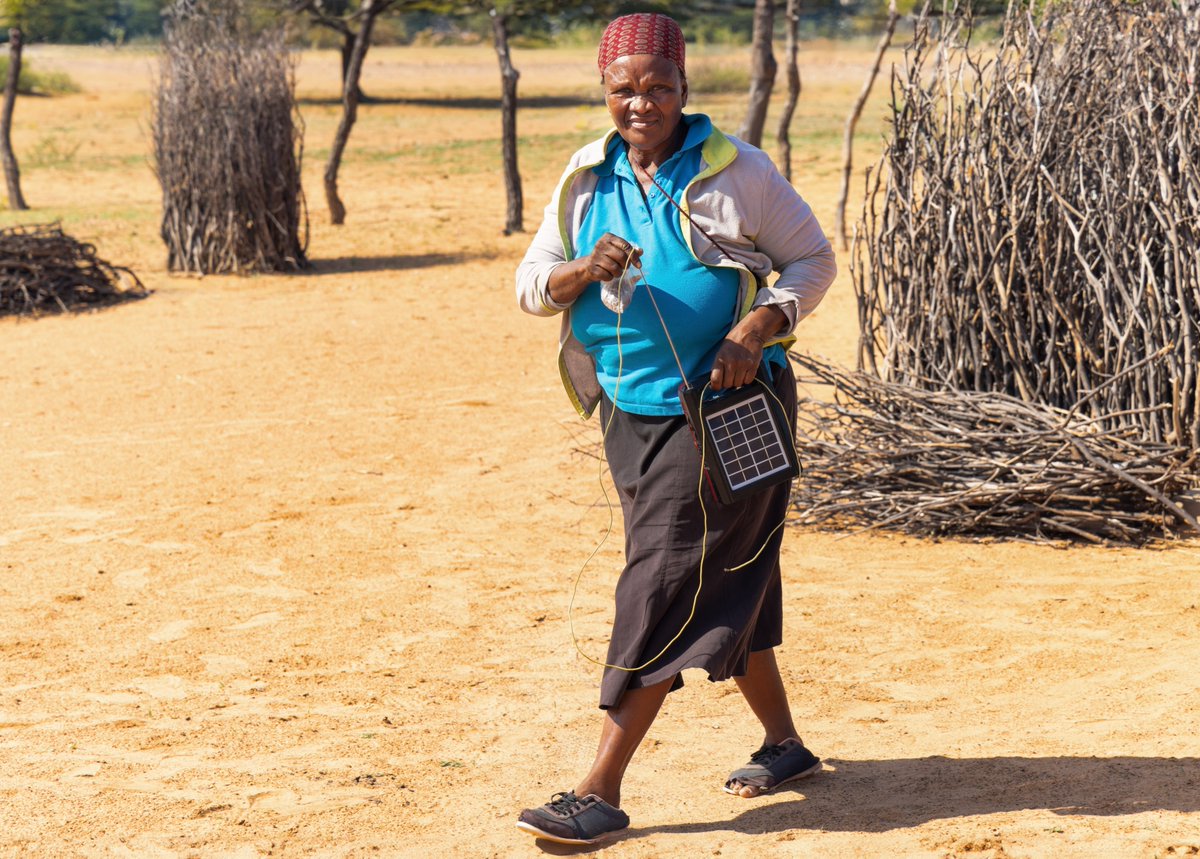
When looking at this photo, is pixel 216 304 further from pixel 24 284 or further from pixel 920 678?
pixel 920 678

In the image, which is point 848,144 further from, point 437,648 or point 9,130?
point 9,130

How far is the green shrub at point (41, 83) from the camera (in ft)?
86.6

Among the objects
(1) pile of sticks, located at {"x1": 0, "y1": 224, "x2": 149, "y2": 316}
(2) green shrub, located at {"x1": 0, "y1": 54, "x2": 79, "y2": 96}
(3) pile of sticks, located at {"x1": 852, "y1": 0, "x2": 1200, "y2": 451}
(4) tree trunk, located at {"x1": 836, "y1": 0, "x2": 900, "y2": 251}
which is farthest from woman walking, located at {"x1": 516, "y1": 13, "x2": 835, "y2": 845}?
(2) green shrub, located at {"x1": 0, "y1": 54, "x2": 79, "y2": 96}

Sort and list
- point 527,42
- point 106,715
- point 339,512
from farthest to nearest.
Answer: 1. point 527,42
2. point 339,512
3. point 106,715

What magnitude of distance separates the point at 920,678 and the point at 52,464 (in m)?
3.84

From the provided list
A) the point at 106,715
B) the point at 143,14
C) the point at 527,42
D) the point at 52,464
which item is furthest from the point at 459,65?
the point at 106,715

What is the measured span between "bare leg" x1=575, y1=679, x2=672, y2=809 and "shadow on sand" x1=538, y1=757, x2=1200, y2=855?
0.11 metres

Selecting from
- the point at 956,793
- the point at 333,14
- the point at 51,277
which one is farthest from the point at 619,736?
the point at 333,14

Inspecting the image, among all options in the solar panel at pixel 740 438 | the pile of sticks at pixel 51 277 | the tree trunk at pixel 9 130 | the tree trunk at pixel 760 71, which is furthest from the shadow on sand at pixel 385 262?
the solar panel at pixel 740 438

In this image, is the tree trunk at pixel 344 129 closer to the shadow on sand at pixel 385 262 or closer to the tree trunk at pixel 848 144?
the shadow on sand at pixel 385 262

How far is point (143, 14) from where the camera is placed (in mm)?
56750

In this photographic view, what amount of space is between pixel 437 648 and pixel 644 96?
1893 millimetres

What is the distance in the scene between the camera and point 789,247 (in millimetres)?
2582

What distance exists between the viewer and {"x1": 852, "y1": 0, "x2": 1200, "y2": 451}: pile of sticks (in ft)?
14.6
